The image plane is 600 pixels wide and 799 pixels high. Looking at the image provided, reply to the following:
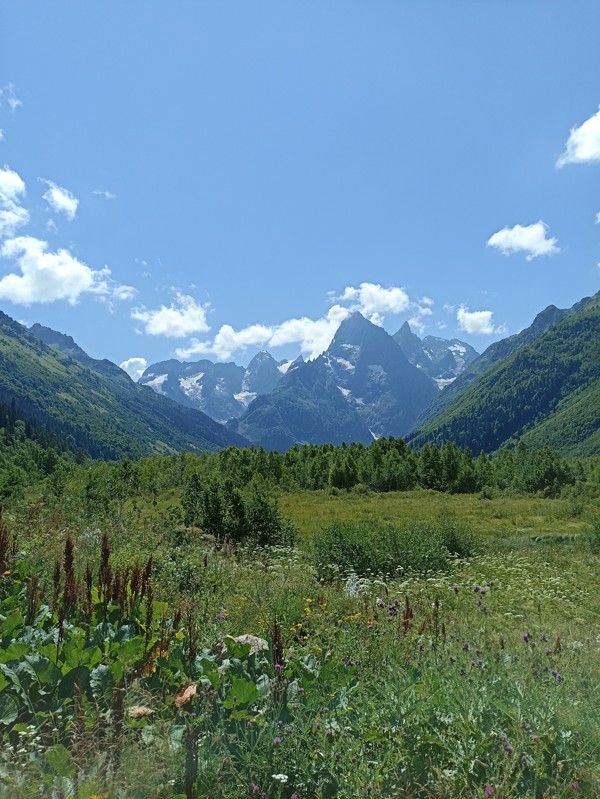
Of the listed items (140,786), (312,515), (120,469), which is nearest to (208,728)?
(140,786)

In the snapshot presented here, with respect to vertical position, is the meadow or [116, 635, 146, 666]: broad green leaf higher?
[116, 635, 146, 666]: broad green leaf

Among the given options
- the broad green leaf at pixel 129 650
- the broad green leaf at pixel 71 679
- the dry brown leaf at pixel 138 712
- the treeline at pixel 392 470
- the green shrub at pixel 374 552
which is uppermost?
the treeline at pixel 392 470

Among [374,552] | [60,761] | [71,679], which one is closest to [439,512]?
[374,552]

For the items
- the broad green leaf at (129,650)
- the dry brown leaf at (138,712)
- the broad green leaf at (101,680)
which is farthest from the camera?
the broad green leaf at (129,650)

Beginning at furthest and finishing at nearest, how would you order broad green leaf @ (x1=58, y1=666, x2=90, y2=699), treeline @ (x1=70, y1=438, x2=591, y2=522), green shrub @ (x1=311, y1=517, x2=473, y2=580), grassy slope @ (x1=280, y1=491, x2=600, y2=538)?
treeline @ (x1=70, y1=438, x2=591, y2=522) < grassy slope @ (x1=280, y1=491, x2=600, y2=538) < green shrub @ (x1=311, y1=517, x2=473, y2=580) < broad green leaf @ (x1=58, y1=666, x2=90, y2=699)

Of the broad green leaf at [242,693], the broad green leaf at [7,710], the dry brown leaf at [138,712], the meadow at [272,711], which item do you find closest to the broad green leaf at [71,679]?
the meadow at [272,711]

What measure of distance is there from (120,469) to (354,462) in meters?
29.0

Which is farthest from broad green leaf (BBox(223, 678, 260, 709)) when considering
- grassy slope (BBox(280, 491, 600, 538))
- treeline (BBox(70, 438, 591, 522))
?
treeline (BBox(70, 438, 591, 522))

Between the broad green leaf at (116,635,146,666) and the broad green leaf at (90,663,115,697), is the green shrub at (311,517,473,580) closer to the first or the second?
the broad green leaf at (116,635,146,666)

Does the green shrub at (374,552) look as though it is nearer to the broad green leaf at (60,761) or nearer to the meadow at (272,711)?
the meadow at (272,711)

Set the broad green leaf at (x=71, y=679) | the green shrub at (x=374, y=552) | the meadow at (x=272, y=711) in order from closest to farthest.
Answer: the meadow at (x=272, y=711)
the broad green leaf at (x=71, y=679)
the green shrub at (x=374, y=552)

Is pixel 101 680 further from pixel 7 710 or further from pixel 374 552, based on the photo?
pixel 374 552

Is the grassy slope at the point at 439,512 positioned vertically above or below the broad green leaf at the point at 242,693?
below

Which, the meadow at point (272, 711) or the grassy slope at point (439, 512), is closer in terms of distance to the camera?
the meadow at point (272, 711)
